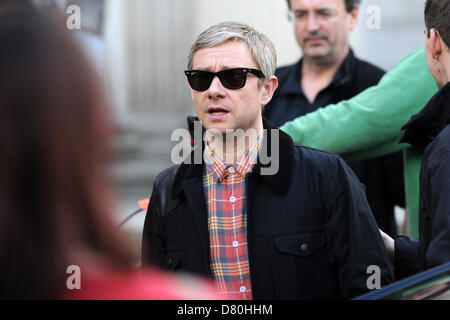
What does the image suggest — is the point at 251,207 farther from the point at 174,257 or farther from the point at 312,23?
the point at 312,23

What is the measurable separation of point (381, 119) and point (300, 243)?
2.57ft

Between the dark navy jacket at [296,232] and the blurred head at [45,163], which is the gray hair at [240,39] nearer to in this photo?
the dark navy jacket at [296,232]

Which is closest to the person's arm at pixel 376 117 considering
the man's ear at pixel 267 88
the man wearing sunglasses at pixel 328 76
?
the man's ear at pixel 267 88

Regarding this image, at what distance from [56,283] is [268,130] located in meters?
1.55

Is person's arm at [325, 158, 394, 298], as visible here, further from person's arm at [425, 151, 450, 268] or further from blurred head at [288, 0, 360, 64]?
blurred head at [288, 0, 360, 64]

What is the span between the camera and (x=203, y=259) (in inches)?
95.0

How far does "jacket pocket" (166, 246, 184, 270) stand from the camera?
2496mm

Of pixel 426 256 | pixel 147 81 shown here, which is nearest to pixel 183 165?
pixel 426 256

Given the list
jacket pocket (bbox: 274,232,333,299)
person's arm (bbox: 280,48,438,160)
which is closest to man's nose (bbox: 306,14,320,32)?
person's arm (bbox: 280,48,438,160)

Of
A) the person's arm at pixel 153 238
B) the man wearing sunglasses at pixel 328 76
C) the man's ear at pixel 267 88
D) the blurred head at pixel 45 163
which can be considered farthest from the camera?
the man wearing sunglasses at pixel 328 76

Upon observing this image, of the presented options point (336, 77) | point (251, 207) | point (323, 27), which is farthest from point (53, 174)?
point (323, 27)

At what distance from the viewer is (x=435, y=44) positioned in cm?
252

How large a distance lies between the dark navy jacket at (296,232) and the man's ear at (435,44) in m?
0.51

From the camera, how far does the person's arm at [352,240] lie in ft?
7.67
